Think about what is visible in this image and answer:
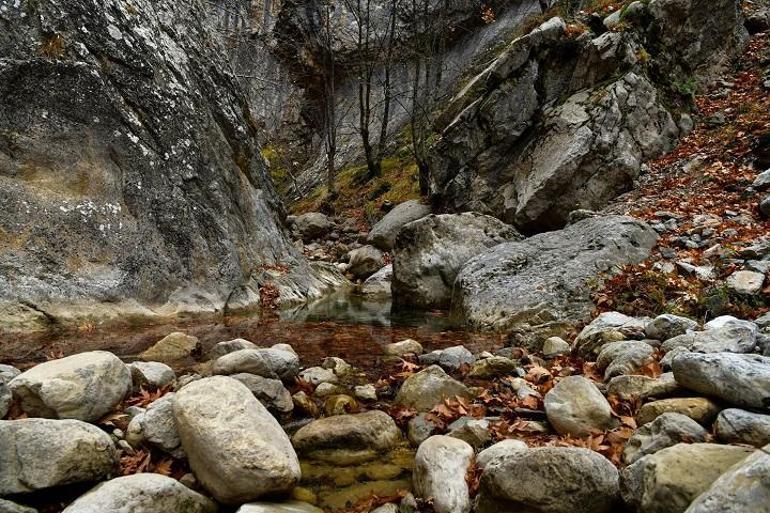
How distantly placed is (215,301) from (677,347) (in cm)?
646

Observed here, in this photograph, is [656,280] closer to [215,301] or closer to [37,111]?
[215,301]

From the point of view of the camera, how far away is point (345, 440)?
3.61 meters

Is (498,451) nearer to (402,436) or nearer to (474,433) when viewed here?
(474,433)

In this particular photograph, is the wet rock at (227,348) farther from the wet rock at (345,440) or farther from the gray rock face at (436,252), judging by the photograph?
the gray rock face at (436,252)

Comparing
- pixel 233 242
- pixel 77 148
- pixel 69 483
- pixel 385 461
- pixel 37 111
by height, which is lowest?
pixel 385 461

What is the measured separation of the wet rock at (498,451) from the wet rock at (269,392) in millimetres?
1619

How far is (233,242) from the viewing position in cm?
940

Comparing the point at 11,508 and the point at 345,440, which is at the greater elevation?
the point at 11,508

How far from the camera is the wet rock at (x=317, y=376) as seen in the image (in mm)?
4730

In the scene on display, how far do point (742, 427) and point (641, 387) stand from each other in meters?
1.02

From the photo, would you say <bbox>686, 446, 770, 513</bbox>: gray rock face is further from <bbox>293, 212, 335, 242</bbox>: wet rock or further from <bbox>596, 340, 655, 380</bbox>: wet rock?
<bbox>293, 212, 335, 242</bbox>: wet rock

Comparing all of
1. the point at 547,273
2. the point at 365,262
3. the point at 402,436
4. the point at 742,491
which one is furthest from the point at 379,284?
the point at 742,491

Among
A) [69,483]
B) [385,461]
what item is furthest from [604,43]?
[69,483]

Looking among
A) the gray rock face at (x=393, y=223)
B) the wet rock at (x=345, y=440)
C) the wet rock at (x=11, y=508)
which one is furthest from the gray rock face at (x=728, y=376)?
the gray rock face at (x=393, y=223)
